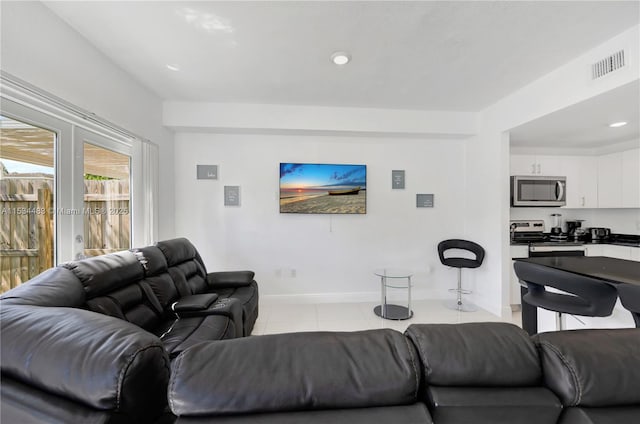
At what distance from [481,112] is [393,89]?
1509 mm

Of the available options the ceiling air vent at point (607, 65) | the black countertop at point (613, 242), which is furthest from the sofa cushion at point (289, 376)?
the black countertop at point (613, 242)

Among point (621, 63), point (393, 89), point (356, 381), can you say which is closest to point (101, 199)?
point (356, 381)

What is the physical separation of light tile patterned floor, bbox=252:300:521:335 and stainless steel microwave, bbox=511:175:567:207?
5.26 feet

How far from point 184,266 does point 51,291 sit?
1.30 meters

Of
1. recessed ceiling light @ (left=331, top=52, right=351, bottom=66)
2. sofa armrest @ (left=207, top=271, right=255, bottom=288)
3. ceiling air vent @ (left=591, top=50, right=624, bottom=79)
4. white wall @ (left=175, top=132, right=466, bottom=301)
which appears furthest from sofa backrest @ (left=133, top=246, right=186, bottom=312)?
ceiling air vent @ (left=591, top=50, right=624, bottom=79)

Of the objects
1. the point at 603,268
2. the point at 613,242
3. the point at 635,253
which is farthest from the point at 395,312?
the point at 613,242

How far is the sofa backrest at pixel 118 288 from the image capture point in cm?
154

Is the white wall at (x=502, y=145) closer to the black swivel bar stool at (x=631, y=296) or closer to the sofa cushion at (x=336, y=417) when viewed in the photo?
the black swivel bar stool at (x=631, y=296)

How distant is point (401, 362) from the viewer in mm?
671

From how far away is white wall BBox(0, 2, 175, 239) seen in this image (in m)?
1.50

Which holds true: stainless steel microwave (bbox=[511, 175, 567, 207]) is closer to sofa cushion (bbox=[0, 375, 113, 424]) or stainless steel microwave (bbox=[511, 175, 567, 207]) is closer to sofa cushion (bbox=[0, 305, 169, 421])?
sofa cushion (bbox=[0, 305, 169, 421])

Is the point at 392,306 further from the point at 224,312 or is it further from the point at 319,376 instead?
the point at 319,376

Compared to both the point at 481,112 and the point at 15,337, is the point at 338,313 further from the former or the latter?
the point at 481,112

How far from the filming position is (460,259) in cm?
340
